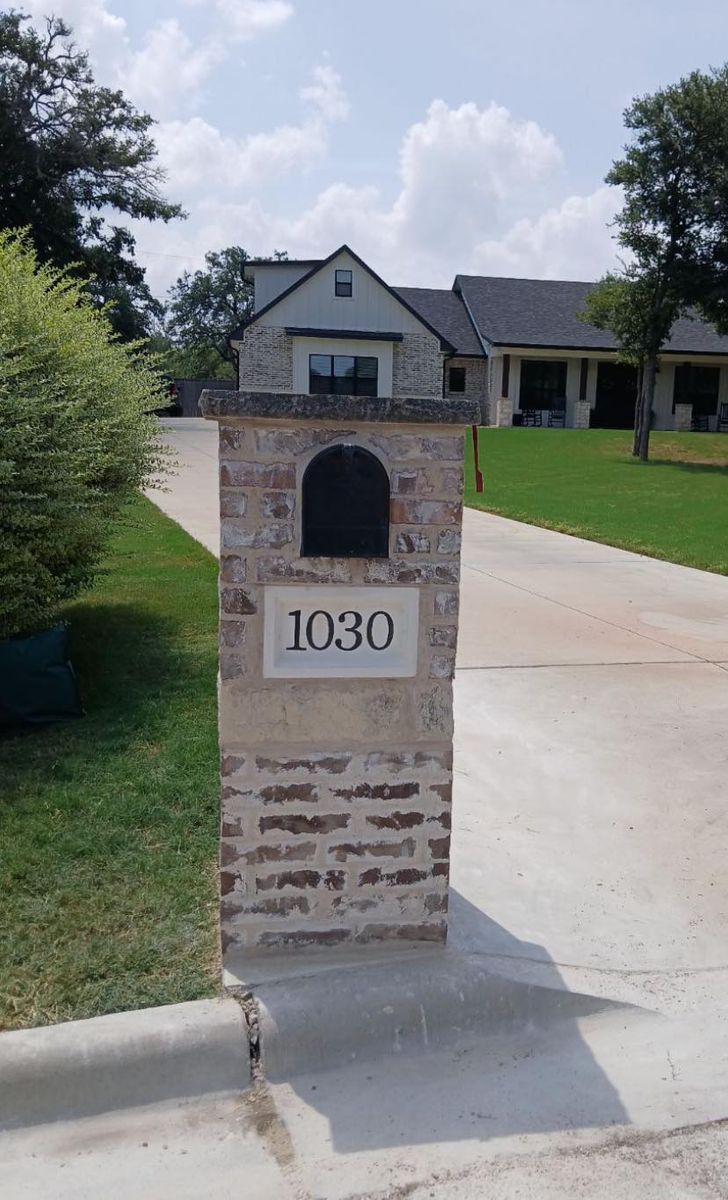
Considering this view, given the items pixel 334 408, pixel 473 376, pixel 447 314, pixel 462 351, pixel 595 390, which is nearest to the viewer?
pixel 334 408

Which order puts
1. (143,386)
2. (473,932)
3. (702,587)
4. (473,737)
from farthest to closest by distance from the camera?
(702,587), (143,386), (473,737), (473,932)

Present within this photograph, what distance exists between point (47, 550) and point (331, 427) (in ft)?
10.2

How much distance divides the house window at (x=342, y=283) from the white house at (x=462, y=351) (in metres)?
0.03

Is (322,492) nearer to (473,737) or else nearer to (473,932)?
(473,932)

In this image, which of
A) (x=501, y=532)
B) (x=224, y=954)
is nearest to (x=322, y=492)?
(x=224, y=954)

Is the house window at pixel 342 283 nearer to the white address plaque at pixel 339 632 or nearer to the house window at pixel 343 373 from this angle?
the house window at pixel 343 373

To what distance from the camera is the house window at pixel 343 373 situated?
1352 inches

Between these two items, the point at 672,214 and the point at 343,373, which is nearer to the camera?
the point at 672,214

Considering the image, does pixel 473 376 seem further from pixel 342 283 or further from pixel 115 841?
pixel 115 841

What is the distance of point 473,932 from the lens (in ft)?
11.2

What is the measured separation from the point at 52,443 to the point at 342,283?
3021 cm

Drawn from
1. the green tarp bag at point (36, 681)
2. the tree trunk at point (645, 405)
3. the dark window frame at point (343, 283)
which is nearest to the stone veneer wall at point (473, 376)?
the dark window frame at point (343, 283)

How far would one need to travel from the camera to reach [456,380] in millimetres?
37188

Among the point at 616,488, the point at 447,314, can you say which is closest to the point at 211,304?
the point at 447,314
